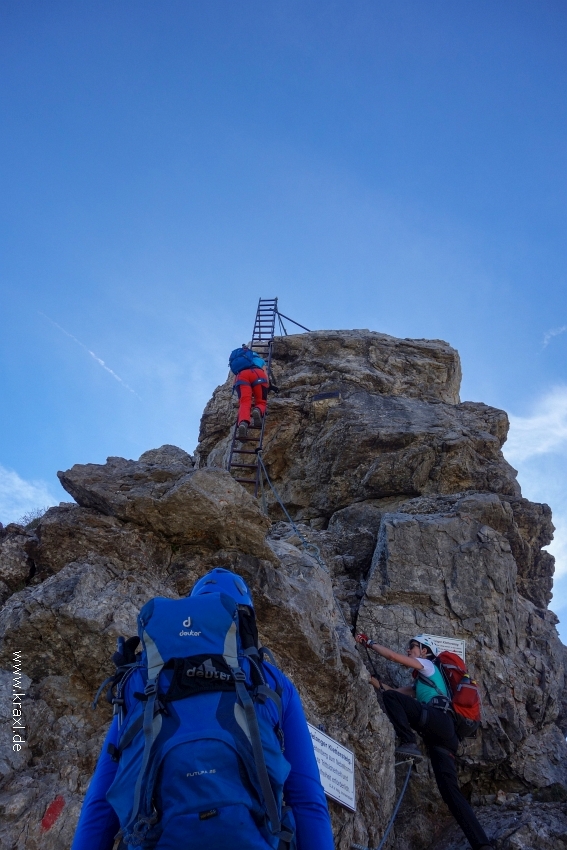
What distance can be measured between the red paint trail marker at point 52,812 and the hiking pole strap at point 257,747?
284cm

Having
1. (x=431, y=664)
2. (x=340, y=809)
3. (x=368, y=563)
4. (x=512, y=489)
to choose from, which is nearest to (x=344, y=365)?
(x=512, y=489)

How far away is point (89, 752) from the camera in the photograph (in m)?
5.82

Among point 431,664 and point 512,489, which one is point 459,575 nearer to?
point 431,664

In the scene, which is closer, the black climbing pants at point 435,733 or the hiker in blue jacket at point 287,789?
the hiker in blue jacket at point 287,789

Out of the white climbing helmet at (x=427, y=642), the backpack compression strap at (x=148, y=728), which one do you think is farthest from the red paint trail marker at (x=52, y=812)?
the white climbing helmet at (x=427, y=642)

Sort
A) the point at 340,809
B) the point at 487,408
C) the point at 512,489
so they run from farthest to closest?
the point at 487,408
the point at 512,489
the point at 340,809

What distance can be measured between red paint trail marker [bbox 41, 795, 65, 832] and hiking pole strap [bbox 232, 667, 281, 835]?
9.31 ft

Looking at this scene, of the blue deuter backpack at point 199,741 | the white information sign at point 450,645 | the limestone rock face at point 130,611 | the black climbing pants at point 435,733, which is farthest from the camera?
the white information sign at point 450,645

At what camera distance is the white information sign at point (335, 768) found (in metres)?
6.91

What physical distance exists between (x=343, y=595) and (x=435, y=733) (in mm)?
2966

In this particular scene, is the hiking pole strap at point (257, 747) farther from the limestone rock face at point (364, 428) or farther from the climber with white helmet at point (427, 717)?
the limestone rock face at point (364, 428)

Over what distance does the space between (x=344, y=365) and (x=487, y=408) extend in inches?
159

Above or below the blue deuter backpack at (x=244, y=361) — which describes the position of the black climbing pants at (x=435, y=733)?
below

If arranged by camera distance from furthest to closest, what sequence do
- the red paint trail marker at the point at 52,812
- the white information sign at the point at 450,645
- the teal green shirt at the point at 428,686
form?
the white information sign at the point at 450,645
the teal green shirt at the point at 428,686
the red paint trail marker at the point at 52,812
